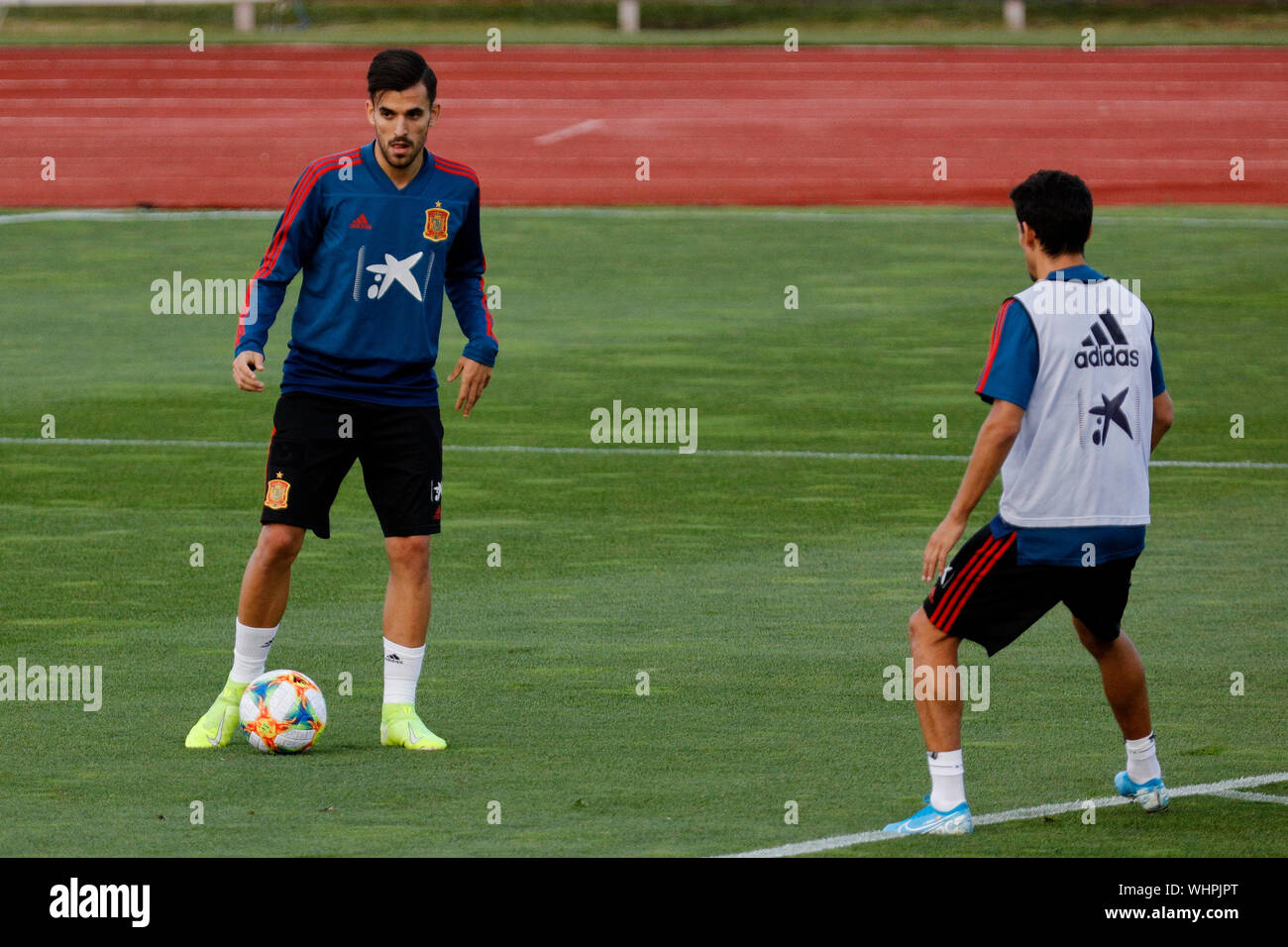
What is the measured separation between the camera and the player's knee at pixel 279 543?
7.97 metres

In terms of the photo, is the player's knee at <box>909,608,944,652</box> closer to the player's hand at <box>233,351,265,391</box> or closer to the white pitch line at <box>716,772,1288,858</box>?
the white pitch line at <box>716,772,1288,858</box>

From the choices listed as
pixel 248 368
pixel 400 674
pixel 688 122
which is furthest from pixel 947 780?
pixel 688 122

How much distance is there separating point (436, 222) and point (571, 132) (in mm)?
25723

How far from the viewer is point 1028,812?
7.16 metres

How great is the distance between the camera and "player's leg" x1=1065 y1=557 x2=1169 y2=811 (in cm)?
691

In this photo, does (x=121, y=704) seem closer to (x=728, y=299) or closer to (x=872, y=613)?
(x=872, y=613)

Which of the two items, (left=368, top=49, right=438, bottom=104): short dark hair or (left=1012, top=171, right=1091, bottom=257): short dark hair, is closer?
(left=1012, top=171, right=1091, bottom=257): short dark hair

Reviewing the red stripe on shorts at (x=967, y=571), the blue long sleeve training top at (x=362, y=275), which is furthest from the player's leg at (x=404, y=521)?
the red stripe on shorts at (x=967, y=571)

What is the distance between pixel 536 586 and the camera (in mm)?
11266

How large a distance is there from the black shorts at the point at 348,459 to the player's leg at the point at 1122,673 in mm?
2310

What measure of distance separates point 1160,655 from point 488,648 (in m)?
2.80
